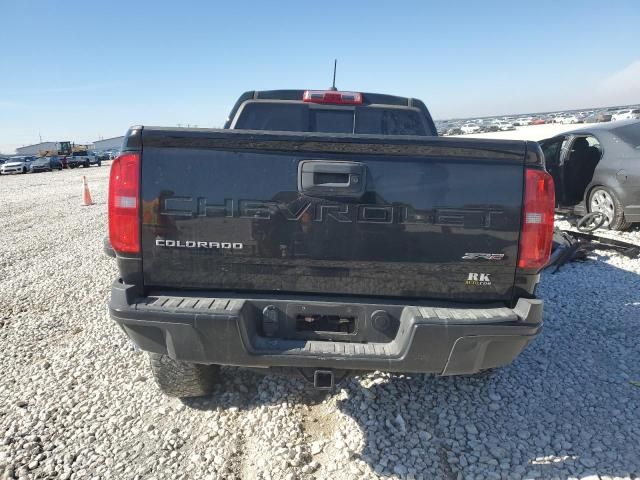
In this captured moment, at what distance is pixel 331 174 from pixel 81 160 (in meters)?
46.4

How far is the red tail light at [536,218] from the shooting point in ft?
6.98

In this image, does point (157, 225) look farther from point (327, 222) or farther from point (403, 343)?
point (403, 343)

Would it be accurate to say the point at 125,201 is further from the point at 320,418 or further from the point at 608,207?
the point at 608,207

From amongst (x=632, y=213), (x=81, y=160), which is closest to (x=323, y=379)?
(x=632, y=213)

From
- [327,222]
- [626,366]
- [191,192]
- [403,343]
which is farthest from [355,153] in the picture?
[626,366]

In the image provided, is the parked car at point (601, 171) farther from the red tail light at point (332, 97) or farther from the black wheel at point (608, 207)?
the red tail light at point (332, 97)

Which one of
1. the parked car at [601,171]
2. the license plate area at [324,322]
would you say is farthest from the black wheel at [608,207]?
the license plate area at [324,322]

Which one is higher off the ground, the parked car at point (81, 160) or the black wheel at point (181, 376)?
the parked car at point (81, 160)

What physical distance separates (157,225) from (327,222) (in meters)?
0.87

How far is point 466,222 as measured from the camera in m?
2.14

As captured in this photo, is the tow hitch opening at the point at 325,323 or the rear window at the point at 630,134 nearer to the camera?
the tow hitch opening at the point at 325,323

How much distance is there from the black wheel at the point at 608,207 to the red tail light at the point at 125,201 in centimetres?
749

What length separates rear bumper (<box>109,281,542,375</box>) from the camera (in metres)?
2.08

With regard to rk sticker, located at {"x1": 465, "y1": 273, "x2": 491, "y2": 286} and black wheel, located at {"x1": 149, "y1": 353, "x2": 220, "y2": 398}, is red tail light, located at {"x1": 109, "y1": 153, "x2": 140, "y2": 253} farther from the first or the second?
rk sticker, located at {"x1": 465, "y1": 273, "x2": 491, "y2": 286}
